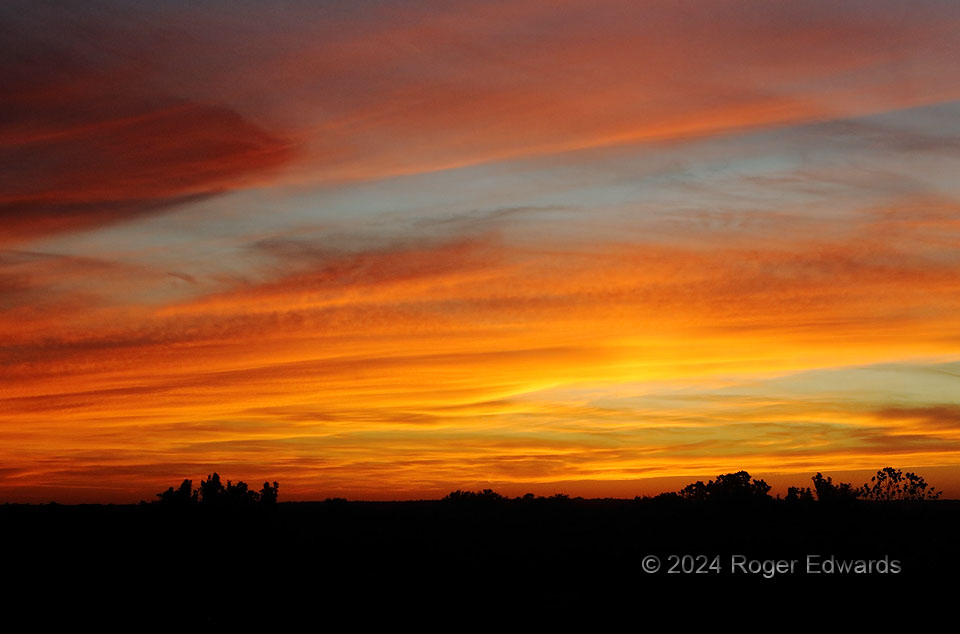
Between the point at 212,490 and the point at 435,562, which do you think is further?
the point at 212,490

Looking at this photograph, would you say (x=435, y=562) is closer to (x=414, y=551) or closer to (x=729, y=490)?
(x=414, y=551)

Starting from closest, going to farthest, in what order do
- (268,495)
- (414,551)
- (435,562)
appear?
(435,562), (414,551), (268,495)

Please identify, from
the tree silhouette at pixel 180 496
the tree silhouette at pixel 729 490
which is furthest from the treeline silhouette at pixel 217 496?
the tree silhouette at pixel 729 490

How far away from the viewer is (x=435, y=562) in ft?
214

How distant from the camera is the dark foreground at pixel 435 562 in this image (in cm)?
4978

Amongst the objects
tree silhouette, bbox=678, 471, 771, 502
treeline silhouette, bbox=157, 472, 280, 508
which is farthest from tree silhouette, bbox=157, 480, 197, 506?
tree silhouette, bbox=678, 471, 771, 502

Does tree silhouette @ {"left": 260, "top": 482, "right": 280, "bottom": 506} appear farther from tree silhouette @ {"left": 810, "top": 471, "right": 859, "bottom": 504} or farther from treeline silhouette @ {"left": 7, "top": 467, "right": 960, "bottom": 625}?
tree silhouette @ {"left": 810, "top": 471, "right": 859, "bottom": 504}

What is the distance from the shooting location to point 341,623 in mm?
44281

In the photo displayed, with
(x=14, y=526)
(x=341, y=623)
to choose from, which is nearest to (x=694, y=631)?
(x=341, y=623)

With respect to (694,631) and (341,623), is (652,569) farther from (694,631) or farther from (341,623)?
(341,623)

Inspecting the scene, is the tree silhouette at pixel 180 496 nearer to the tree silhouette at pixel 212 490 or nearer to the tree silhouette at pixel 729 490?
the tree silhouette at pixel 212 490

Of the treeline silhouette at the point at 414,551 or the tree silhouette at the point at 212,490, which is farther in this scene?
the tree silhouette at the point at 212,490

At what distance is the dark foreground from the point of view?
49781 millimetres

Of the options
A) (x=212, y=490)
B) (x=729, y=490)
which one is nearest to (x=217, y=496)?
(x=212, y=490)
